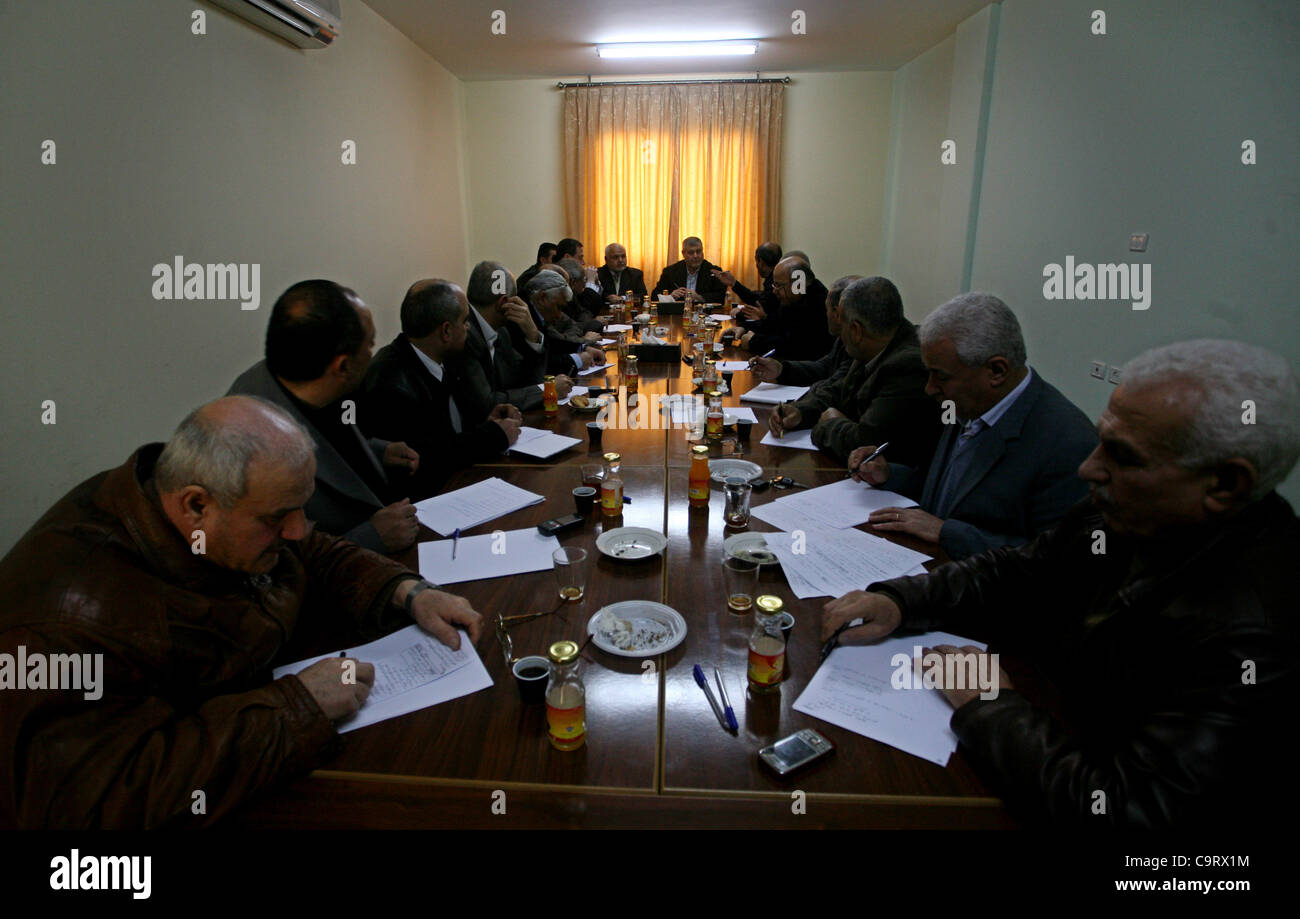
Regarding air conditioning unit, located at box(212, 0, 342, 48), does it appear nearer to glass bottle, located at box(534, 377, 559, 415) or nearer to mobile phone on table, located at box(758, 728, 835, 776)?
glass bottle, located at box(534, 377, 559, 415)

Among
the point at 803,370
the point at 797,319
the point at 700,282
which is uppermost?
the point at 700,282

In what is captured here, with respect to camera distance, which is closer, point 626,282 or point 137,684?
point 137,684

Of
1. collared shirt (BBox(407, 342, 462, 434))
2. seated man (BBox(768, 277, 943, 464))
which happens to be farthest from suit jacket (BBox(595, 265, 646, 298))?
seated man (BBox(768, 277, 943, 464))

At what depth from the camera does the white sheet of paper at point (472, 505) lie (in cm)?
191

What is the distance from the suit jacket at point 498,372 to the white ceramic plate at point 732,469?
120 centimetres

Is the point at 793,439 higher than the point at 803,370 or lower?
lower

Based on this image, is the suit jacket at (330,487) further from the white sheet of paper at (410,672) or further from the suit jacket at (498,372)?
the suit jacket at (498,372)

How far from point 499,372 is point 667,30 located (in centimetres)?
393

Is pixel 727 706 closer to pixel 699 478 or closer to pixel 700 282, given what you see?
pixel 699 478

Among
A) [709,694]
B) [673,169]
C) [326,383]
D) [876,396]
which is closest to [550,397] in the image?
[326,383]

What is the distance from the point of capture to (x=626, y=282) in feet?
25.5

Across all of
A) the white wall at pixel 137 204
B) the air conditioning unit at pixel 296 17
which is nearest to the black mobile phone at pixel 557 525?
the white wall at pixel 137 204
